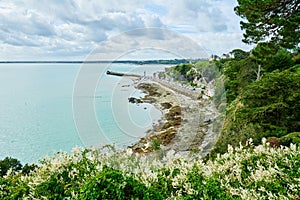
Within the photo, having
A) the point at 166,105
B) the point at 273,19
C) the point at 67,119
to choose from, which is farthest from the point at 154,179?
the point at 67,119

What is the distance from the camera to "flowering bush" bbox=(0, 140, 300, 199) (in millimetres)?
2537

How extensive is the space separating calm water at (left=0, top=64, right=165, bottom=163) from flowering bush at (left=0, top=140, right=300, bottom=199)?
42cm

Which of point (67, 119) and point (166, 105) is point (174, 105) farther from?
point (67, 119)

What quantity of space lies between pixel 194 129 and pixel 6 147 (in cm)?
1792

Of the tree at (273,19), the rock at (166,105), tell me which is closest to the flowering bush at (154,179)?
the rock at (166,105)

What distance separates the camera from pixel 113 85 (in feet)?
13.5

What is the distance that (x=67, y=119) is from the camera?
2217 cm

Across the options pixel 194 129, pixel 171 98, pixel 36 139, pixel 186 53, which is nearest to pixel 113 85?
pixel 171 98

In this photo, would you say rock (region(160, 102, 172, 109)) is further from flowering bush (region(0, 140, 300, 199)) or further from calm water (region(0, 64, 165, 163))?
flowering bush (region(0, 140, 300, 199))

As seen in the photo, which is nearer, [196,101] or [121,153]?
[121,153]

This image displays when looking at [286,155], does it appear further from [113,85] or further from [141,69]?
[113,85]

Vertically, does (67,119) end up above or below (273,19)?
below

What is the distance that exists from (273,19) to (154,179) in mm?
7466

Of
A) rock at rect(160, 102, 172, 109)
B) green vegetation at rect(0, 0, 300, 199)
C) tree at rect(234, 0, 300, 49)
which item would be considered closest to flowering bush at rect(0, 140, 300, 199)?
green vegetation at rect(0, 0, 300, 199)
